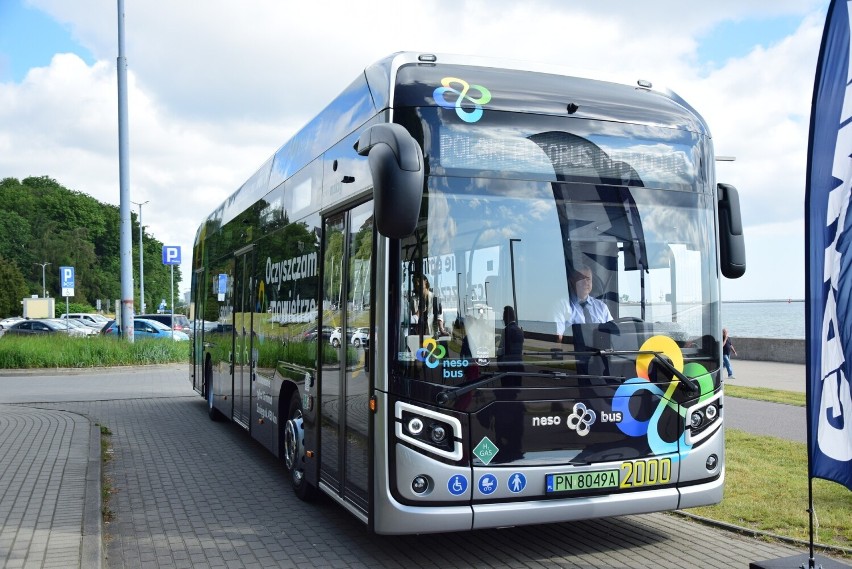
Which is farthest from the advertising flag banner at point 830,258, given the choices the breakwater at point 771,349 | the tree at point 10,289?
the tree at point 10,289

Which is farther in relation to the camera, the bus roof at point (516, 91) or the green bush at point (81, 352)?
the green bush at point (81, 352)

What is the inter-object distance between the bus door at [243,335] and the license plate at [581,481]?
516 centimetres

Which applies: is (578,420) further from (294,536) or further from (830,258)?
(294,536)

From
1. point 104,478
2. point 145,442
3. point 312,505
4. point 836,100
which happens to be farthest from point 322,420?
point 145,442

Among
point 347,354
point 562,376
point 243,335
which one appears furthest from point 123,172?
point 562,376

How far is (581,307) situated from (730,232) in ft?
4.84

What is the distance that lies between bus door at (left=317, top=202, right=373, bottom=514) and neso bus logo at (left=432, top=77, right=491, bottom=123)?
856 millimetres

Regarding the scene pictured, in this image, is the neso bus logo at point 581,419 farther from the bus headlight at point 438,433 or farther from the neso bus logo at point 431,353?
the neso bus logo at point 431,353

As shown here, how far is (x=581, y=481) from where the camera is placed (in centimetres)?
550

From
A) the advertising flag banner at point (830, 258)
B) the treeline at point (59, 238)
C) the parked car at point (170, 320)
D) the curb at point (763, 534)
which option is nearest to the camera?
the advertising flag banner at point (830, 258)

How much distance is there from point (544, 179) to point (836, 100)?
180cm

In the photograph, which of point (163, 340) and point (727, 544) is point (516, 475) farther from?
point (163, 340)

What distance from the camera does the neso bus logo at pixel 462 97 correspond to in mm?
5531

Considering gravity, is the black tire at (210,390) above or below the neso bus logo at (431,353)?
below
